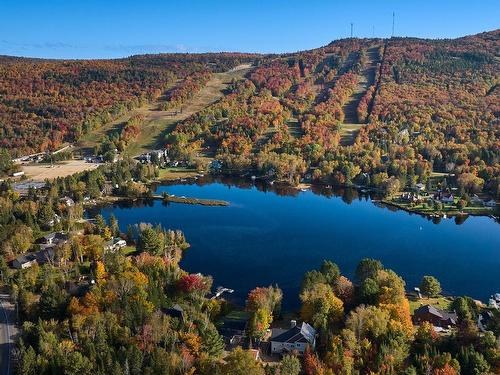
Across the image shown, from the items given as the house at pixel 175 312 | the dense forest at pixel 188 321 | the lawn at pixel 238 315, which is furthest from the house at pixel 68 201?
the lawn at pixel 238 315

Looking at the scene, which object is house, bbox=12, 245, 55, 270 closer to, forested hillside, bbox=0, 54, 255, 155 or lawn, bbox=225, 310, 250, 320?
lawn, bbox=225, 310, 250, 320

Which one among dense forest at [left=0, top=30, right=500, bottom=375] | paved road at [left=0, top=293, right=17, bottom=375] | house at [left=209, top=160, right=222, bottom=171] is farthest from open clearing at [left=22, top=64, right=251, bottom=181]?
paved road at [left=0, top=293, right=17, bottom=375]

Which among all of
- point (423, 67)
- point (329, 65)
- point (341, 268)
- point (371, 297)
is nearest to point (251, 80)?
point (329, 65)

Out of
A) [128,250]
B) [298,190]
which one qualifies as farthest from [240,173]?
[128,250]

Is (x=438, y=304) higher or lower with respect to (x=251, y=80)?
lower

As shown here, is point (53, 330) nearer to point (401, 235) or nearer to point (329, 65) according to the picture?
point (401, 235)

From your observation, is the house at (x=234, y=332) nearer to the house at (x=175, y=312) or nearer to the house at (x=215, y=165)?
the house at (x=175, y=312)
